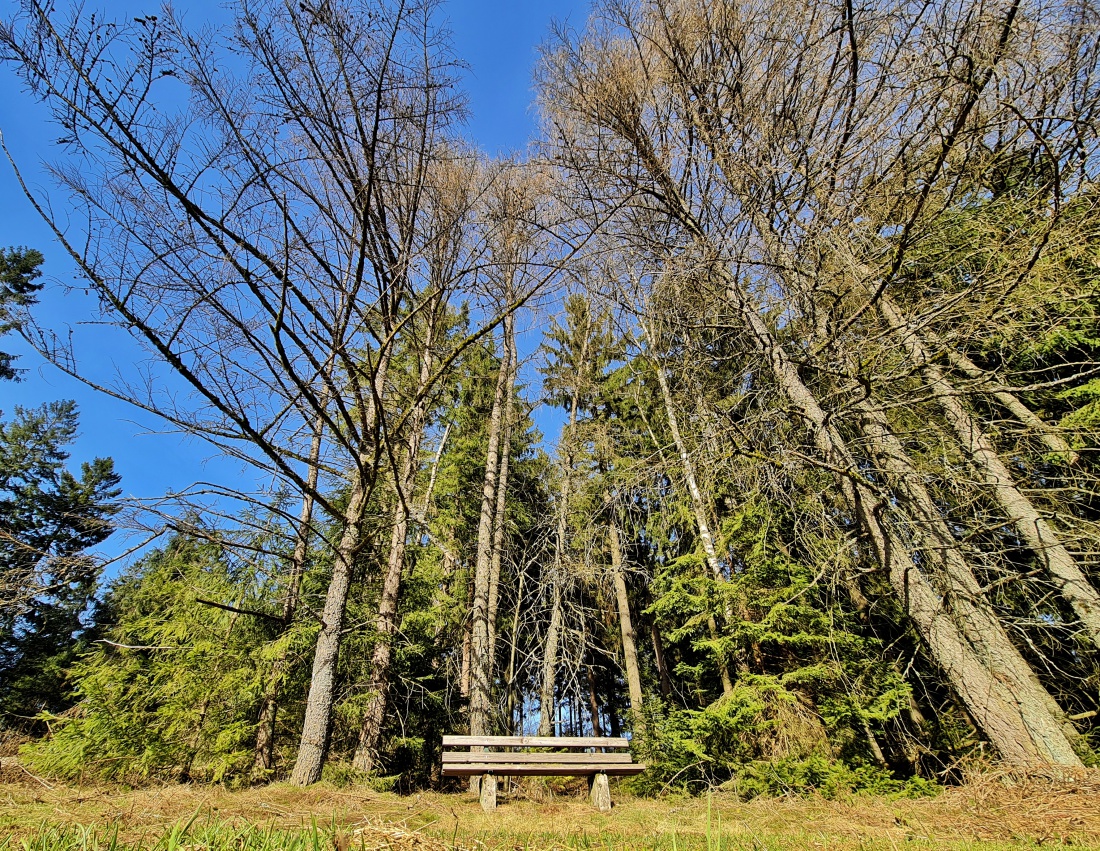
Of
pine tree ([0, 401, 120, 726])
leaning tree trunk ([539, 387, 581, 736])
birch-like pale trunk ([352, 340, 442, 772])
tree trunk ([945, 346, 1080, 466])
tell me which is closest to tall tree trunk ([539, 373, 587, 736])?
leaning tree trunk ([539, 387, 581, 736])

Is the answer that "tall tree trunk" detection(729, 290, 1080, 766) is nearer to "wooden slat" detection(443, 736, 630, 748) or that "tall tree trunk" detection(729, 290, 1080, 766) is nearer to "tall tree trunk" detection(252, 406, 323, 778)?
"wooden slat" detection(443, 736, 630, 748)

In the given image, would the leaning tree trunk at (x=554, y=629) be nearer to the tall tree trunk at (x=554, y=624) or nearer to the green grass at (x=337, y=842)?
the tall tree trunk at (x=554, y=624)

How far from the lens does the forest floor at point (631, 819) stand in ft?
8.37

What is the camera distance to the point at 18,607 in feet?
12.1

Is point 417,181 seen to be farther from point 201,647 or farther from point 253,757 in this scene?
point 253,757

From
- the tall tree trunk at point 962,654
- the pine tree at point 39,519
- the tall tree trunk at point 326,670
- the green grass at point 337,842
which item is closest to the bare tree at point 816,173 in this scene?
the tall tree trunk at point 962,654

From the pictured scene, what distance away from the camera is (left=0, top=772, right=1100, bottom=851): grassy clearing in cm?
254

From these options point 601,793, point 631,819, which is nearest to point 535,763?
point 601,793

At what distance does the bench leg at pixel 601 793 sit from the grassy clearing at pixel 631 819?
286 mm

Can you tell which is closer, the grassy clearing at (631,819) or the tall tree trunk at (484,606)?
the grassy clearing at (631,819)

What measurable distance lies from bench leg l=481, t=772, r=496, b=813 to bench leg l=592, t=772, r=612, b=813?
109cm

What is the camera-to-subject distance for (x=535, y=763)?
5078 millimetres

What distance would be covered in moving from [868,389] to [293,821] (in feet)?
16.8

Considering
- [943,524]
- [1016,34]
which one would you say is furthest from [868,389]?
[1016,34]
